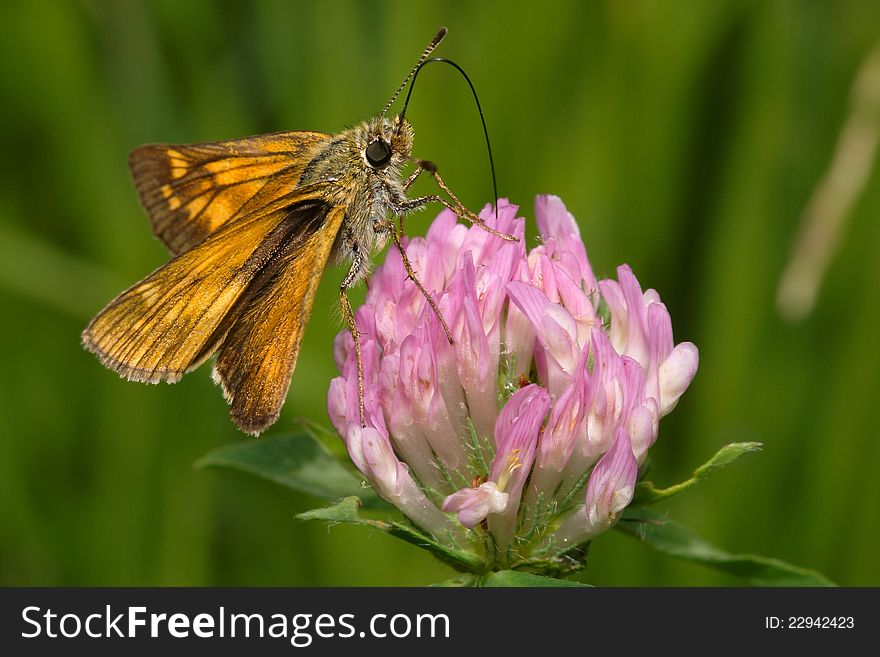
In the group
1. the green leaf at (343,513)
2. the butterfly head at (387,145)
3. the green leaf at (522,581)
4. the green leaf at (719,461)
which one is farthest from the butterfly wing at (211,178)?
the green leaf at (719,461)

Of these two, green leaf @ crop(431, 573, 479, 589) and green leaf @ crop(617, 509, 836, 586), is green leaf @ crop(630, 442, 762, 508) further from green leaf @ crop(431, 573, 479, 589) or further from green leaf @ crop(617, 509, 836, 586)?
green leaf @ crop(431, 573, 479, 589)

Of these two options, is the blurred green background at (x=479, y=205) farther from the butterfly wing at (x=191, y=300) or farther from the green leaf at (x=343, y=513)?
the green leaf at (x=343, y=513)

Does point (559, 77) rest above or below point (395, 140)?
above

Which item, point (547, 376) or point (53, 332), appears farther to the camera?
point (53, 332)

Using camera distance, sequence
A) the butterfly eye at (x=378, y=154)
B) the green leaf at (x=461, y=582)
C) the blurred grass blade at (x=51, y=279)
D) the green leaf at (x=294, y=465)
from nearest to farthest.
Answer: the green leaf at (x=461, y=582), the butterfly eye at (x=378, y=154), the green leaf at (x=294, y=465), the blurred grass blade at (x=51, y=279)
